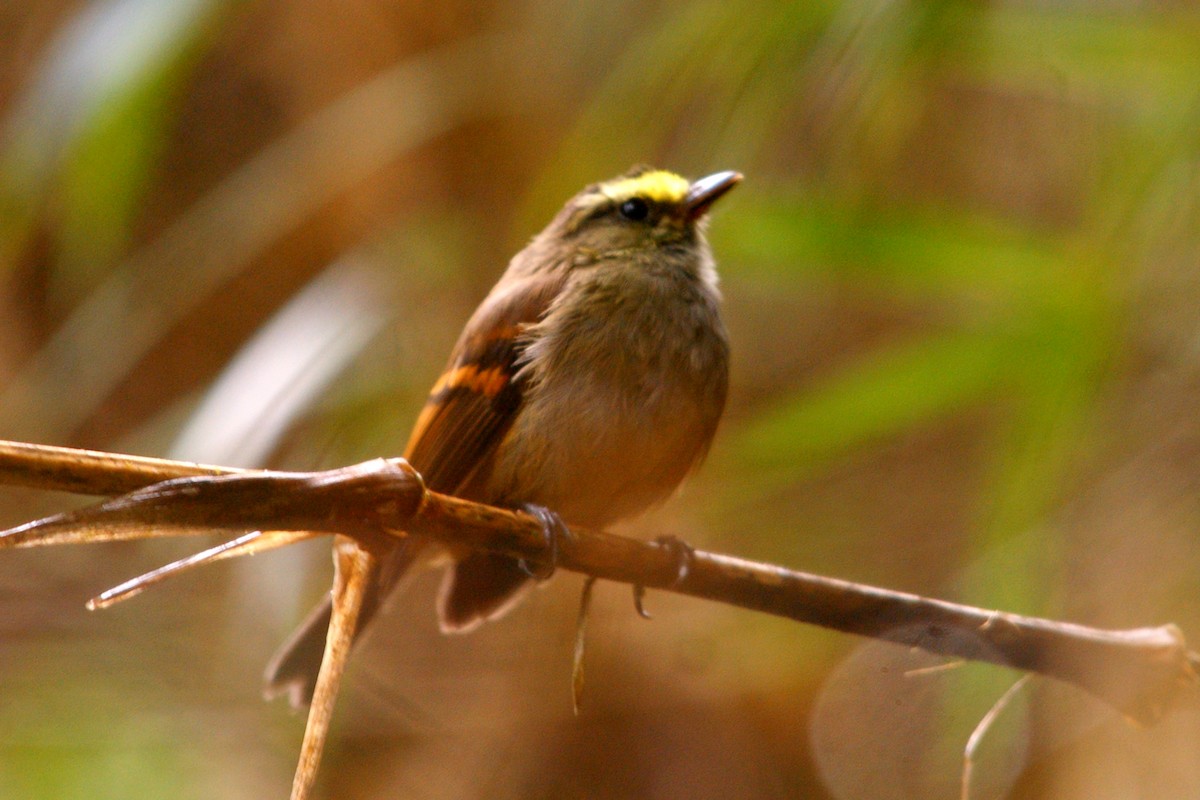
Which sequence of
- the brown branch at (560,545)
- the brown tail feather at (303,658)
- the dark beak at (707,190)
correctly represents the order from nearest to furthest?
the brown branch at (560,545) < the brown tail feather at (303,658) < the dark beak at (707,190)

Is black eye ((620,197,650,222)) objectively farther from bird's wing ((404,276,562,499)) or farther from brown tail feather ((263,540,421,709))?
brown tail feather ((263,540,421,709))

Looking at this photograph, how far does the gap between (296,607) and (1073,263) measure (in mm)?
1641

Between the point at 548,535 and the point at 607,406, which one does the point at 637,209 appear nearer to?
the point at 607,406

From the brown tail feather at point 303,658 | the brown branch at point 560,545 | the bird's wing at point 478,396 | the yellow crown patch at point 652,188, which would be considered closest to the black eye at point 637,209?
the yellow crown patch at point 652,188

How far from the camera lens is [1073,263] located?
85.0 inches

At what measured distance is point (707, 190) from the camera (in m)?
2.16

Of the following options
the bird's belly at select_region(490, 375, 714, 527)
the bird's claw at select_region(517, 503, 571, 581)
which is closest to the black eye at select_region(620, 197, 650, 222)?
the bird's belly at select_region(490, 375, 714, 527)

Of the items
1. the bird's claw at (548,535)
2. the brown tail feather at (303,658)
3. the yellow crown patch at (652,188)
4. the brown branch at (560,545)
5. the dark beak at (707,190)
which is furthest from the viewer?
the yellow crown patch at (652,188)

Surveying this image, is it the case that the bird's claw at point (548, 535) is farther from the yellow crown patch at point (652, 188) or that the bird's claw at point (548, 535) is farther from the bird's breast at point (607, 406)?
the yellow crown patch at point (652, 188)

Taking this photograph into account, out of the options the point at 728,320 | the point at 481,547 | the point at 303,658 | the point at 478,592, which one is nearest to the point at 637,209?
the point at 478,592

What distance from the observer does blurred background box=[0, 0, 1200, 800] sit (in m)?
1.96

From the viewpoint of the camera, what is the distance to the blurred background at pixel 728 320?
1961 mm

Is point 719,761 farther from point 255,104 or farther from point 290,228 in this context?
point 255,104

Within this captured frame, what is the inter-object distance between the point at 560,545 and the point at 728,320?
7.66 feet
